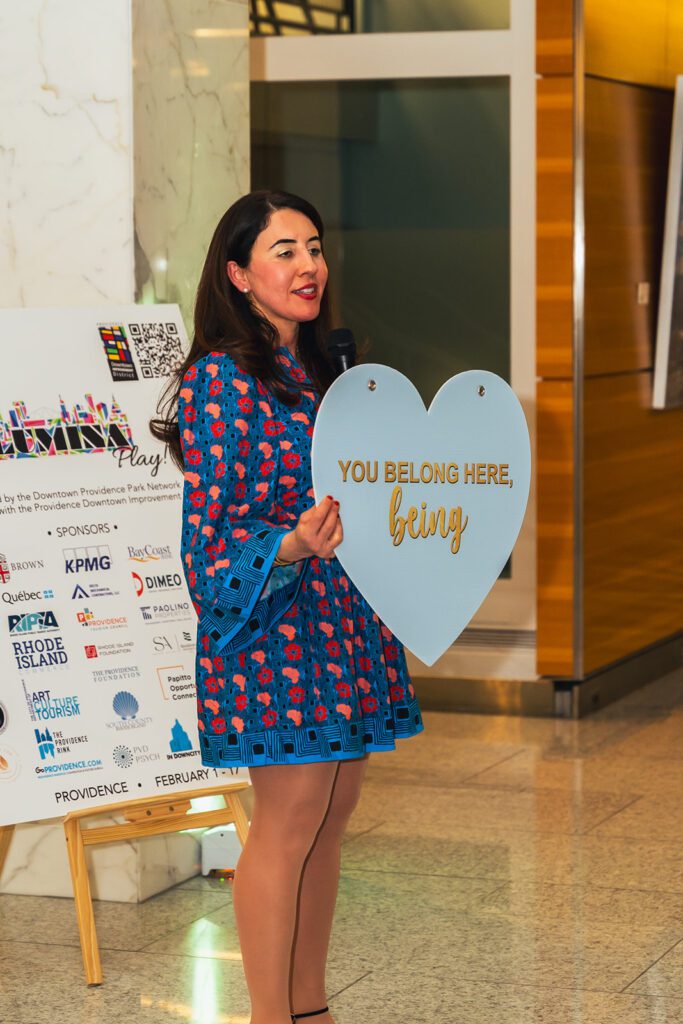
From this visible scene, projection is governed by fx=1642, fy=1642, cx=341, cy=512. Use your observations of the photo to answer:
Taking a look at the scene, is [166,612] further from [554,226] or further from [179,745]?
[554,226]

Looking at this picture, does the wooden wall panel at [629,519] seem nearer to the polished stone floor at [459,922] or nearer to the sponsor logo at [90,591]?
the polished stone floor at [459,922]

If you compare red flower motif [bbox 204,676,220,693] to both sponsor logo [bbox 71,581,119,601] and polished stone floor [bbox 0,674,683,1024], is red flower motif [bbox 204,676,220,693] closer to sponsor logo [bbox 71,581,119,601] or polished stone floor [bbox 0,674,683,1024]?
polished stone floor [bbox 0,674,683,1024]

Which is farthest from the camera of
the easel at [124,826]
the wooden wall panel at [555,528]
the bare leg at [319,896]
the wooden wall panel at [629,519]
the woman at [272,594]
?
the wooden wall panel at [629,519]

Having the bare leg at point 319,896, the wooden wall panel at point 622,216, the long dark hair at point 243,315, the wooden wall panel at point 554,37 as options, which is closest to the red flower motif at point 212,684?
the bare leg at point 319,896

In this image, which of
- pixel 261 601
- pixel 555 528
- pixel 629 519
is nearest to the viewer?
pixel 261 601

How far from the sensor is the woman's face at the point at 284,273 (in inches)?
113

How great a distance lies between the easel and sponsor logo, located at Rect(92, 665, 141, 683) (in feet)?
0.97

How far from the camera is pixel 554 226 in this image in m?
6.64

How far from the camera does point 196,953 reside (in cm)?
401

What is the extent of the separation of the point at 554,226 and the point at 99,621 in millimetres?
3328

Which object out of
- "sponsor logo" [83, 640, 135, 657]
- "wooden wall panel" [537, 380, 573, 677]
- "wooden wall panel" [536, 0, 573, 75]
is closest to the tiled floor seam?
"sponsor logo" [83, 640, 135, 657]

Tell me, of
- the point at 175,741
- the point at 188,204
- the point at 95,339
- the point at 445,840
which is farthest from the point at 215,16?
the point at 445,840

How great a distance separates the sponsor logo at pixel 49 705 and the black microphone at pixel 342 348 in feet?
4.81

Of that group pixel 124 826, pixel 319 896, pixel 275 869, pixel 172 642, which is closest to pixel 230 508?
pixel 275 869
